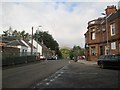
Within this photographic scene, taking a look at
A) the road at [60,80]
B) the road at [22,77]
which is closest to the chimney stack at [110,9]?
the road at [22,77]

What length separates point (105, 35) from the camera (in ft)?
164

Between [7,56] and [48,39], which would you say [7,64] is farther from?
[48,39]

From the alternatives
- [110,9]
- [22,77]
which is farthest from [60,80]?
[110,9]

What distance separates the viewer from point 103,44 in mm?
49844

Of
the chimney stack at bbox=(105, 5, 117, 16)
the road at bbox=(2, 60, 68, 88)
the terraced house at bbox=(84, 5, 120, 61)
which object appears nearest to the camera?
the road at bbox=(2, 60, 68, 88)

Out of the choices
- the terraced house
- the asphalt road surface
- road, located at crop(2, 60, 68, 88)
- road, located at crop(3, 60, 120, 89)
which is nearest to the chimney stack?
the terraced house

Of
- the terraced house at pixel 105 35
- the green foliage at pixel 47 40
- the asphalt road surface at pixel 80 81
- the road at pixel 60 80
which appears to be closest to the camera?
the asphalt road surface at pixel 80 81

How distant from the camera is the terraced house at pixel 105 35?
44.2m

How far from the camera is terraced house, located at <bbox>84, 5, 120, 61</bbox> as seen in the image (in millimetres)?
44250

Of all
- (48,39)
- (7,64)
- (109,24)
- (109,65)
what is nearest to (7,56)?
(7,64)

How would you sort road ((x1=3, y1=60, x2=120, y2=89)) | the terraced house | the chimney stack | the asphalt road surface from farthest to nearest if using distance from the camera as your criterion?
the chimney stack, the terraced house, road ((x1=3, y1=60, x2=120, y2=89)), the asphalt road surface

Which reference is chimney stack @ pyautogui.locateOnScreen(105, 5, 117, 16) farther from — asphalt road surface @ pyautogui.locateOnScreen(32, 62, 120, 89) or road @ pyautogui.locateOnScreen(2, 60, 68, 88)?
asphalt road surface @ pyautogui.locateOnScreen(32, 62, 120, 89)

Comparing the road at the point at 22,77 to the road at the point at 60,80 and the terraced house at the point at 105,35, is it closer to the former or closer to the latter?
the road at the point at 60,80

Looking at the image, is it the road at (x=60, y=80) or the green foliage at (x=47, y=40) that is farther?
the green foliage at (x=47, y=40)
